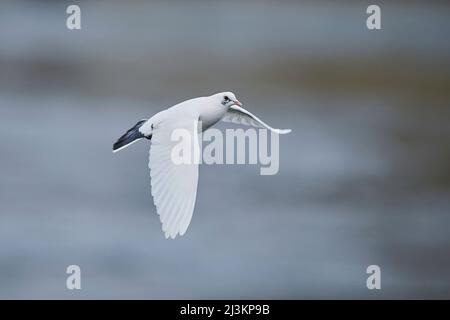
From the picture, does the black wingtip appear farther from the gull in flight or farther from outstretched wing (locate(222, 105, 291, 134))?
outstretched wing (locate(222, 105, 291, 134))

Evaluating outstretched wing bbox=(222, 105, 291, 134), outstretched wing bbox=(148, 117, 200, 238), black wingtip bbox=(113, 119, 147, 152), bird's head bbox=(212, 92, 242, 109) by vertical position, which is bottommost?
outstretched wing bbox=(148, 117, 200, 238)

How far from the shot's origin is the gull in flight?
6.10ft

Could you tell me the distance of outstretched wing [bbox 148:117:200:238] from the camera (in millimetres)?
1854

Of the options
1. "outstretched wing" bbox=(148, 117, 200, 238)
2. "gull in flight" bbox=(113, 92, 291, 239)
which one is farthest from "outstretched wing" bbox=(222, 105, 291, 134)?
"outstretched wing" bbox=(148, 117, 200, 238)

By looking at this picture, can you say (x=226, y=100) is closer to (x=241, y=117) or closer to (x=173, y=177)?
(x=241, y=117)

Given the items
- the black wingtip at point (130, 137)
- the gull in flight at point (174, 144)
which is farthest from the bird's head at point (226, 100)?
the black wingtip at point (130, 137)

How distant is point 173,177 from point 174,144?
0.08 metres

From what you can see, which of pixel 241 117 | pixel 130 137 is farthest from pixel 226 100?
pixel 130 137

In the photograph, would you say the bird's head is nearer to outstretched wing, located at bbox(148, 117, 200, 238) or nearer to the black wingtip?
outstretched wing, located at bbox(148, 117, 200, 238)

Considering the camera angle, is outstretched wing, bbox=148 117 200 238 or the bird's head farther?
the bird's head

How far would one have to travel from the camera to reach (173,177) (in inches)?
75.3

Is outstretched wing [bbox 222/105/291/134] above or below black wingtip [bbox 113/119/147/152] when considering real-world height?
above

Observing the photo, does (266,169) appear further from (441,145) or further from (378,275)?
(441,145)

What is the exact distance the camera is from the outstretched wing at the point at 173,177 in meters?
1.85
